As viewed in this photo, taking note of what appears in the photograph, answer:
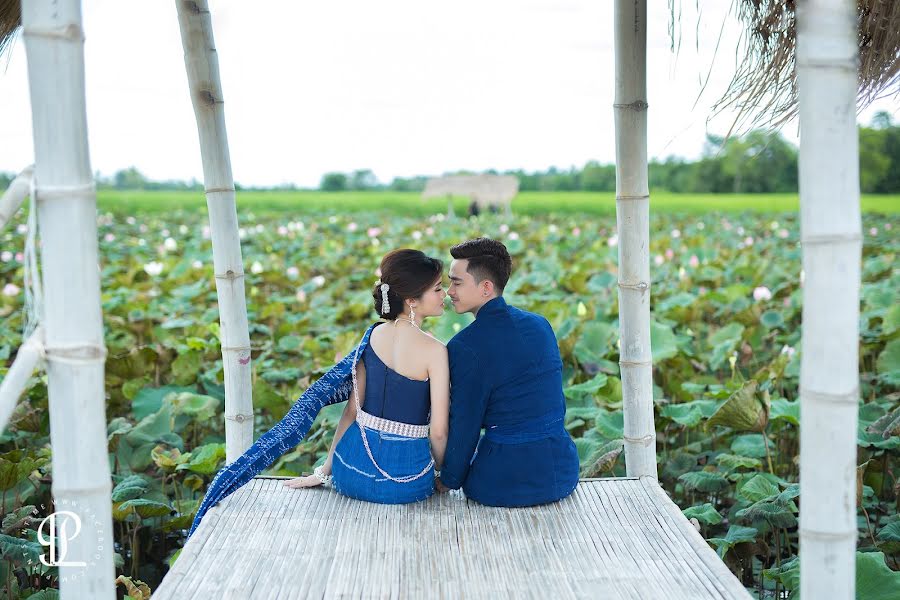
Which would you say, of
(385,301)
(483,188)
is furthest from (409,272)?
(483,188)

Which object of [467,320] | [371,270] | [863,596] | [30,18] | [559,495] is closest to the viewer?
[30,18]

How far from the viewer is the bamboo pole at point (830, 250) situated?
4.51 ft

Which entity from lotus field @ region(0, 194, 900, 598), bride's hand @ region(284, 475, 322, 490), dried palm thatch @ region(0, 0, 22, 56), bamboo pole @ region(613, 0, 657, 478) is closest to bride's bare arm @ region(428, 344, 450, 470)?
bride's hand @ region(284, 475, 322, 490)

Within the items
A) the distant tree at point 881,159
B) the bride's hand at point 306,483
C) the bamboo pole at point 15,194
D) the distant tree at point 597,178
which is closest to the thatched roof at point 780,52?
the bamboo pole at point 15,194

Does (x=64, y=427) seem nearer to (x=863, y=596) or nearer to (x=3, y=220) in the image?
(x=3, y=220)

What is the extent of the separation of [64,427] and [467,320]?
2749 millimetres

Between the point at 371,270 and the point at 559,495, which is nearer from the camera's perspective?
the point at 559,495

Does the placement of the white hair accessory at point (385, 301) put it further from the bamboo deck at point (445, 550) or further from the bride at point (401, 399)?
the bamboo deck at point (445, 550)

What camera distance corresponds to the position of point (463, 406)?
213 centimetres

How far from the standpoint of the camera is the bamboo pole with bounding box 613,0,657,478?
2.22m

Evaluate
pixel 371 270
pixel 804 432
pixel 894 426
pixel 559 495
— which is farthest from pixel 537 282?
pixel 804 432

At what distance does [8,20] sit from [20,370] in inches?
34.6

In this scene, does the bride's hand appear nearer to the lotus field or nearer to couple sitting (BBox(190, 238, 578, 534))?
couple sitting (BBox(190, 238, 578, 534))

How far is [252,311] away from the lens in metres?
5.45
